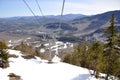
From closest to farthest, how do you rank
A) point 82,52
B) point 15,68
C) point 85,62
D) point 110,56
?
point 15,68
point 110,56
point 85,62
point 82,52

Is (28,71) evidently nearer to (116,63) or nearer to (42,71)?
(42,71)

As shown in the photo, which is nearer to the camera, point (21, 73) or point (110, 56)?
point (21, 73)

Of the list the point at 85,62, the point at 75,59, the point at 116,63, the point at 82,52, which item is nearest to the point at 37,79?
the point at 116,63

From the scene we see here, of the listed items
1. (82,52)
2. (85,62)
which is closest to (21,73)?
(85,62)

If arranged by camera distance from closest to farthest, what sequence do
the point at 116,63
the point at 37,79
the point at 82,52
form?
the point at 37,79 < the point at 116,63 < the point at 82,52

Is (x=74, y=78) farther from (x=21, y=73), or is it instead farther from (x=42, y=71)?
(x=21, y=73)

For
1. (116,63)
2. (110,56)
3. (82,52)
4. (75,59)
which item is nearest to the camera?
(110,56)

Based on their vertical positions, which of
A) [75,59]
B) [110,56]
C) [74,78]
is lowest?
[75,59]

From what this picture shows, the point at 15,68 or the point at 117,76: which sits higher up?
the point at 15,68

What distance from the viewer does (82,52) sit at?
284 ft

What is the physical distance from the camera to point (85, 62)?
265 feet

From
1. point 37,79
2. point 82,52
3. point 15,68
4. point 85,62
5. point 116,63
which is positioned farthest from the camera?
point 82,52

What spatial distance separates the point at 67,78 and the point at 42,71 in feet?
15.7

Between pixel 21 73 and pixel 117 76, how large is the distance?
62.3 ft
